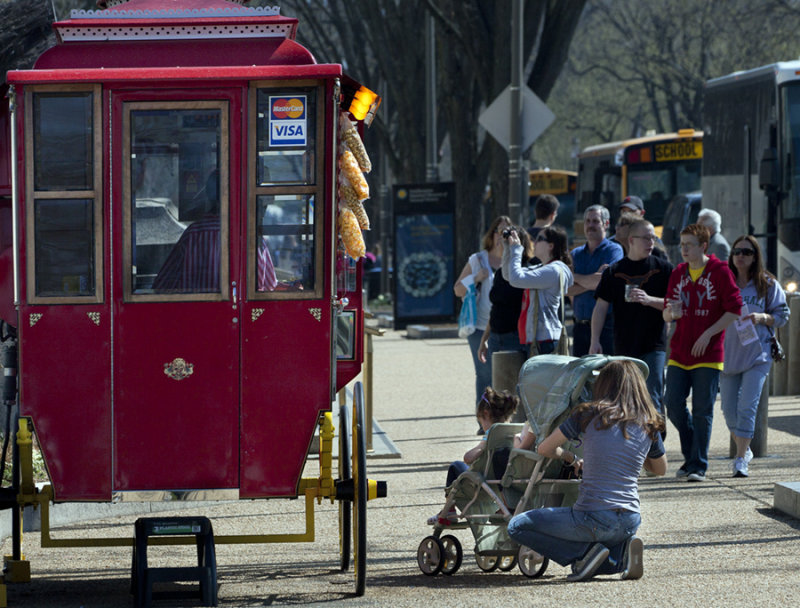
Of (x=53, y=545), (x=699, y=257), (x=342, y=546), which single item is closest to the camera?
(x=53, y=545)

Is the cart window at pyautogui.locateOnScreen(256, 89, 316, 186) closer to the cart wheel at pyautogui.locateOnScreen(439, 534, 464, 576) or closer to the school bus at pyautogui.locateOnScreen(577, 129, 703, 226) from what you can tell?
the cart wheel at pyautogui.locateOnScreen(439, 534, 464, 576)

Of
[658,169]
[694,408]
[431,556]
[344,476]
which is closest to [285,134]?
[344,476]

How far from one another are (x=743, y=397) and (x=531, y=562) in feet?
12.2

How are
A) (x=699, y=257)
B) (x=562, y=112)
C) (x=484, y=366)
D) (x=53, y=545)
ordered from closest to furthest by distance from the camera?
1. (x=53, y=545)
2. (x=699, y=257)
3. (x=484, y=366)
4. (x=562, y=112)

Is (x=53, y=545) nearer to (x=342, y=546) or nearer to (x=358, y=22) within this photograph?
(x=342, y=546)

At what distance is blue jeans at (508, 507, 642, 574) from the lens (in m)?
→ 6.89

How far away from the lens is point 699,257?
32.4 feet

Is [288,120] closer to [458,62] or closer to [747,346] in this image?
[747,346]

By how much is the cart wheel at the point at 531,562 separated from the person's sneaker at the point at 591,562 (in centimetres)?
28

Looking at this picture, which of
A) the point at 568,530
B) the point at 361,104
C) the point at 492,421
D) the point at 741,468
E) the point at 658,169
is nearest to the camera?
the point at 568,530

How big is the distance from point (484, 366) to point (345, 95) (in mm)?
5063

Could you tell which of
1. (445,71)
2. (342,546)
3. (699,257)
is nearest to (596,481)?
(342,546)

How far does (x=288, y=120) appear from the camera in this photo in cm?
676

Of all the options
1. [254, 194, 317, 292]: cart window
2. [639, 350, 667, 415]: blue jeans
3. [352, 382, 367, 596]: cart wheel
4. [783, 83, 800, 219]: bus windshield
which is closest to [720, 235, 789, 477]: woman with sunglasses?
[639, 350, 667, 415]: blue jeans
